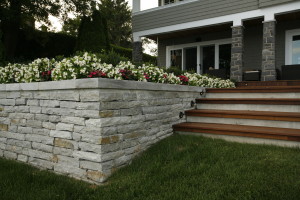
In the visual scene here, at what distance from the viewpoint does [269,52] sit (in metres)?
6.14

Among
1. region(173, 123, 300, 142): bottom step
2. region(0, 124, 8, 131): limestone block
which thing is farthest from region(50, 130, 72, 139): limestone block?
region(173, 123, 300, 142): bottom step

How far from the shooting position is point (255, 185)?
73.4 inches

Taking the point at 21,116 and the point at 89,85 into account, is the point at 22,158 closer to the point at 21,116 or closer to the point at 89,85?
the point at 21,116

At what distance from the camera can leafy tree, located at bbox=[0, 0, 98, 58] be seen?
24.3 ft

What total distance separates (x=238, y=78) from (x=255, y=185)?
528 centimetres

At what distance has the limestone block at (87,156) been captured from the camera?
2.22 m

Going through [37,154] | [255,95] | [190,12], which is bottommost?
[37,154]

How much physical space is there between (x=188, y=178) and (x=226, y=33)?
7502 mm

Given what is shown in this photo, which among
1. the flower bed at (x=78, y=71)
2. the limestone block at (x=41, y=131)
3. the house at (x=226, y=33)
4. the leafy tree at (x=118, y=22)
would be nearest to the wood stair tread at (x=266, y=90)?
the flower bed at (x=78, y=71)

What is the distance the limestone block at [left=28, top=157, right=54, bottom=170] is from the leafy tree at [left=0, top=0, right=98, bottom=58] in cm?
607

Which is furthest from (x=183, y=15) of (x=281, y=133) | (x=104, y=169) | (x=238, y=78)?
(x=104, y=169)

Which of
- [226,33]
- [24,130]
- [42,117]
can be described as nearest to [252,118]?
[42,117]

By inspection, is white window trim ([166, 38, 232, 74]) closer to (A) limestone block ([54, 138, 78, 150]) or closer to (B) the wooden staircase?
(B) the wooden staircase

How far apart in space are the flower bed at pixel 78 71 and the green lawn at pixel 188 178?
1066 millimetres
